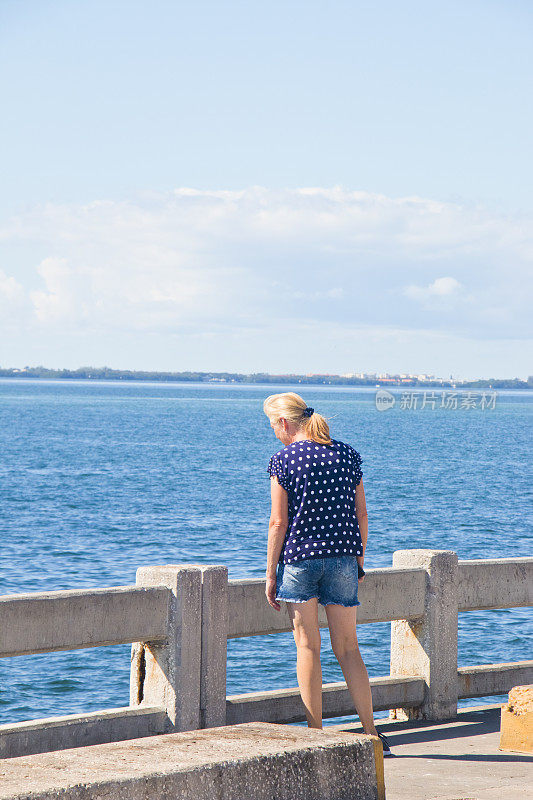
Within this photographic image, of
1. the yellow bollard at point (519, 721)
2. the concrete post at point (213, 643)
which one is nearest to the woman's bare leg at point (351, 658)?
the concrete post at point (213, 643)

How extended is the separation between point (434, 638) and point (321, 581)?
5.08ft

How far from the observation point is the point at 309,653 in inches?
199

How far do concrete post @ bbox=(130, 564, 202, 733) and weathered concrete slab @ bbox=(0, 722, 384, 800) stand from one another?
156 centimetres

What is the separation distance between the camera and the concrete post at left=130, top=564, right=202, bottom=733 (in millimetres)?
5379

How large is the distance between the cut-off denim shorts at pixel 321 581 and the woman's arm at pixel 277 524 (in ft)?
0.30

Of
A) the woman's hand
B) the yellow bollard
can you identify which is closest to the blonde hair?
the woman's hand

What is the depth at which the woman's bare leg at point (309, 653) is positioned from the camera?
16.5 feet

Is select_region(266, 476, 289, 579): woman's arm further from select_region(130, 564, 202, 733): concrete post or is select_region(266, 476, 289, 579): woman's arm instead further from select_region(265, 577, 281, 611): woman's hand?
select_region(130, 564, 202, 733): concrete post

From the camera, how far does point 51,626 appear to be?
5.02 meters

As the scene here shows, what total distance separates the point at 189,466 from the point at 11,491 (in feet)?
57.7

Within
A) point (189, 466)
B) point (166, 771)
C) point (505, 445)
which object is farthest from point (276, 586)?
point (505, 445)

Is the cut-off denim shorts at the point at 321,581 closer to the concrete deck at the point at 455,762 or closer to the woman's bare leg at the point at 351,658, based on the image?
the woman's bare leg at the point at 351,658

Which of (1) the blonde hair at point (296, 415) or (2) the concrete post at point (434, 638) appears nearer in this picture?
(1) the blonde hair at point (296, 415)

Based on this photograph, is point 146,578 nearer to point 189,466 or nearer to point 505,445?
point 189,466
